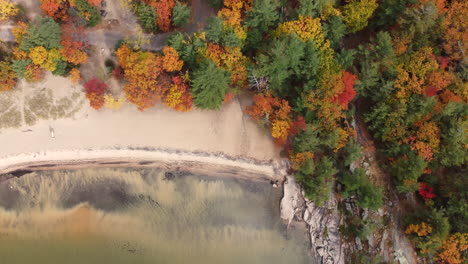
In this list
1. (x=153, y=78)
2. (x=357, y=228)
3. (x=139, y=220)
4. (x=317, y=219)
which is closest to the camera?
(x=153, y=78)

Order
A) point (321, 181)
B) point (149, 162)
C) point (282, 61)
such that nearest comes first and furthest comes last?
point (282, 61) < point (321, 181) < point (149, 162)

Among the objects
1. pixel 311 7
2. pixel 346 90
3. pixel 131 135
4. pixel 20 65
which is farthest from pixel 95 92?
pixel 346 90

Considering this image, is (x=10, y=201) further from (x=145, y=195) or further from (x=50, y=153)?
(x=145, y=195)

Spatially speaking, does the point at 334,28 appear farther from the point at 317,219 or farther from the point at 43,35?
the point at 43,35

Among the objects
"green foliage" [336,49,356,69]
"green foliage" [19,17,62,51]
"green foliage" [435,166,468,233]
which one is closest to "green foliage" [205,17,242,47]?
"green foliage" [336,49,356,69]

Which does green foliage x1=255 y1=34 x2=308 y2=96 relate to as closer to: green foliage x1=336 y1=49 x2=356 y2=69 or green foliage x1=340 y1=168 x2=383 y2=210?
green foliage x1=336 y1=49 x2=356 y2=69

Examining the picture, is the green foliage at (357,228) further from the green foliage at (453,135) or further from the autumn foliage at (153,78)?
the autumn foliage at (153,78)

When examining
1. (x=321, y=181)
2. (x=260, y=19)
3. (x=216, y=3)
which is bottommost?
(x=321, y=181)
